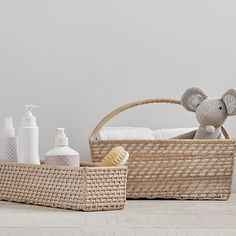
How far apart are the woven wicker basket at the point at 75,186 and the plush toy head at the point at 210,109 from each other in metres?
0.33

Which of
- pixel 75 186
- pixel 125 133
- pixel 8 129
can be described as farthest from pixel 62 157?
pixel 125 133

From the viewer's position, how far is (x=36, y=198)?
5.46 ft

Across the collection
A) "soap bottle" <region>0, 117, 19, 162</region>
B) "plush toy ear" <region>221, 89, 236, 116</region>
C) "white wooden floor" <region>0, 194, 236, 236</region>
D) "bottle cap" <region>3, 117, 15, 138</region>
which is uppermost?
"plush toy ear" <region>221, 89, 236, 116</region>

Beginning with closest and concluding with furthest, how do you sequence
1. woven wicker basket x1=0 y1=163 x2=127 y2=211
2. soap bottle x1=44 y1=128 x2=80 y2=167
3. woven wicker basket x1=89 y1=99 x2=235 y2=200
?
woven wicker basket x1=0 y1=163 x2=127 y2=211 < soap bottle x1=44 y1=128 x2=80 y2=167 < woven wicker basket x1=89 y1=99 x2=235 y2=200

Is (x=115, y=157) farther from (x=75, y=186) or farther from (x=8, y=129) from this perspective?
(x=8, y=129)

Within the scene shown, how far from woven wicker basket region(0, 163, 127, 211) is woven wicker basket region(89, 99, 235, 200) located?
0.19 metres

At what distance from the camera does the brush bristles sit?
1602mm

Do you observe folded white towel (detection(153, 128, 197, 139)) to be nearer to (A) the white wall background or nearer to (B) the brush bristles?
(A) the white wall background

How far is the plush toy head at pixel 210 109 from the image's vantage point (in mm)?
1783

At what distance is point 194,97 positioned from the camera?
1.84 meters

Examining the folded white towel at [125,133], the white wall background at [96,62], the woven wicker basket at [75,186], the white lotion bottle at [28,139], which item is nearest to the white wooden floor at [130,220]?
the woven wicker basket at [75,186]

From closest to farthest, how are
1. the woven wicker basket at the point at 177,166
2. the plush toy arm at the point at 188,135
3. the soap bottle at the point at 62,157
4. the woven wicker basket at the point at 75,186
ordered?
the woven wicker basket at the point at 75,186 < the soap bottle at the point at 62,157 < the woven wicker basket at the point at 177,166 < the plush toy arm at the point at 188,135

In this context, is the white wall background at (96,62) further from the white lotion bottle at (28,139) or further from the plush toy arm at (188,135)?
the white lotion bottle at (28,139)

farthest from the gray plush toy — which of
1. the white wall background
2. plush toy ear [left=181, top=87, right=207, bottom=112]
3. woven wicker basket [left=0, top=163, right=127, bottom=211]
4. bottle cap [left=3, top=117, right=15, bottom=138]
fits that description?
bottle cap [left=3, top=117, right=15, bottom=138]
